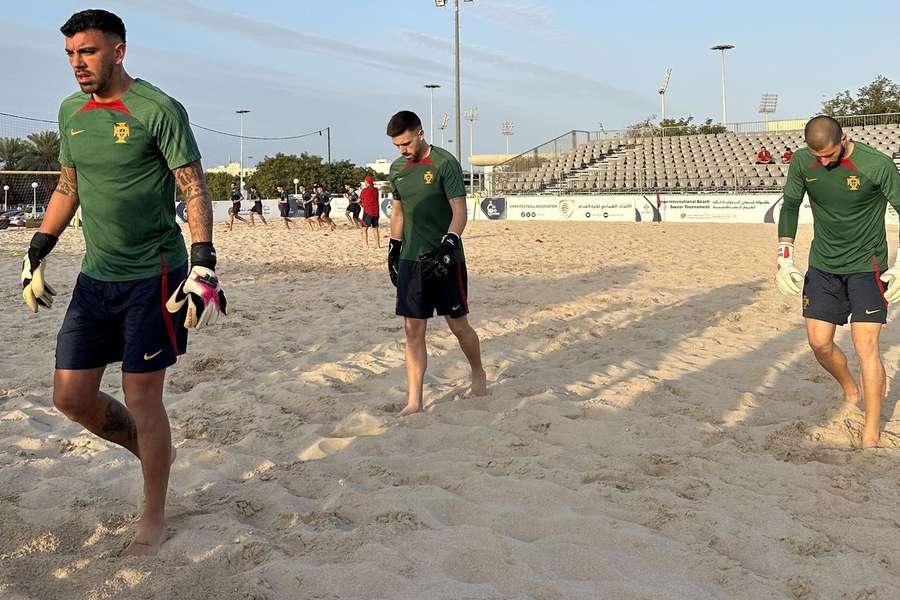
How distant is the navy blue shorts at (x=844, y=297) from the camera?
427cm

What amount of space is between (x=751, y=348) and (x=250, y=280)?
7.03m

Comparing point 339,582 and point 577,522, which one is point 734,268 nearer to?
point 577,522

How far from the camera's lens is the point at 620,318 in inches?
324

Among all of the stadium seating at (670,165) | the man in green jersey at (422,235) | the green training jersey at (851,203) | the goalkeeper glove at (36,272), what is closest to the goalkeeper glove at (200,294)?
the goalkeeper glove at (36,272)

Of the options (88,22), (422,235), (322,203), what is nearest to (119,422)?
(88,22)

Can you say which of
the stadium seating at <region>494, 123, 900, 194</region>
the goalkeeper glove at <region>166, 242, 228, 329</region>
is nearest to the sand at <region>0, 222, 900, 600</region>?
the goalkeeper glove at <region>166, 242, 228, 329</region>

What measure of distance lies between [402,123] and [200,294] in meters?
2.31

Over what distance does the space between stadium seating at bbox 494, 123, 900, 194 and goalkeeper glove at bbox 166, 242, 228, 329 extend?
96.7ft

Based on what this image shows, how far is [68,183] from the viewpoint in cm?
306

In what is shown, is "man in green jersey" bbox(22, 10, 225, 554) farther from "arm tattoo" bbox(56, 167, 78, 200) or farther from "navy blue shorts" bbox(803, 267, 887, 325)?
"navy blue shorts" bbox(803, 267, 887, 325)

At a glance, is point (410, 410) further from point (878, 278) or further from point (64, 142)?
point (878, 278)

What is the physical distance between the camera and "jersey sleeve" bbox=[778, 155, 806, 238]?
4500 mm

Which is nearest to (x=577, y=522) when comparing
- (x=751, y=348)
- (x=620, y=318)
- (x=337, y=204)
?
(x=751, y=348)

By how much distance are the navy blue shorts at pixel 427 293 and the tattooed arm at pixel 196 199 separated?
2.02 metres
